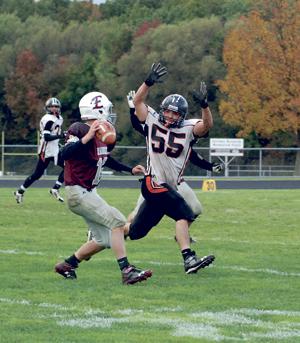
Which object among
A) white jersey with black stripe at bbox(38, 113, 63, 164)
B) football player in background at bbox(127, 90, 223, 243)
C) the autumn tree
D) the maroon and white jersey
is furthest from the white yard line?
the autumn tree

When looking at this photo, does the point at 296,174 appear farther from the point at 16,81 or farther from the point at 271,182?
the point at 16,81

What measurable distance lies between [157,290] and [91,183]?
1218mm

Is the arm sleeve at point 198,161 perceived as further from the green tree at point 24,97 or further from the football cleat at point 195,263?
the green tree at point 24,97

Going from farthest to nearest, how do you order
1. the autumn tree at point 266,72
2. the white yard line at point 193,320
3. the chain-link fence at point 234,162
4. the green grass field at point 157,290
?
the autumn tree at point 266,72 → the chain-link fence at point 234,162 → the green grass field at point 157,290 → the white yard line at point 193,320

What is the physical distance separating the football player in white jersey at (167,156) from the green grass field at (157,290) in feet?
1.31

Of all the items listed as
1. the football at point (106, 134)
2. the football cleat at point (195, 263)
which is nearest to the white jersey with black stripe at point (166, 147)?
the football cleat at point (195, 263)

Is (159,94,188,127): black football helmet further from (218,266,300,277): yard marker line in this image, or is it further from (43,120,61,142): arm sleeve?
(43,120,61,142): arm sleeve

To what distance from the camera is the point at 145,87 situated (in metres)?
10.3

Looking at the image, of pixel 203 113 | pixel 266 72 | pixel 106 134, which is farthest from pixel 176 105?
pixel 266 72

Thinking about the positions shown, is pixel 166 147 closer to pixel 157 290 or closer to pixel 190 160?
pixel 190 160

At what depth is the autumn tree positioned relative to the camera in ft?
156

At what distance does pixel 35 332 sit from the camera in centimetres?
706

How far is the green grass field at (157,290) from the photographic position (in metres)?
7.11

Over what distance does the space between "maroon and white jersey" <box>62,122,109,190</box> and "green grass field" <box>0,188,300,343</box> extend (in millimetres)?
828
